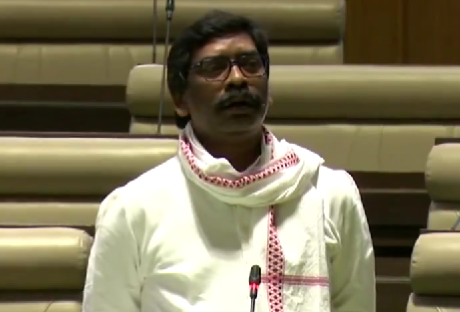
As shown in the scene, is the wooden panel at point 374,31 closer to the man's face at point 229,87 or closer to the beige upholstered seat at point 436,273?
the beige upholstered seat at point 436,273

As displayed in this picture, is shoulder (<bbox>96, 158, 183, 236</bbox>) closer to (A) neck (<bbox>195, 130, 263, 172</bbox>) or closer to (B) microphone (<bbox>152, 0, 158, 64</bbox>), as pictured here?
(A) neck (<bbox>195, 130, 263, 172</bbox>)

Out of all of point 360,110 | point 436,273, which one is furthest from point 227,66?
point 360,110

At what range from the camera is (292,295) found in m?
0.55

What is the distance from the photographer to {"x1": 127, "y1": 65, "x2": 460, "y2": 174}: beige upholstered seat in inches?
42.0

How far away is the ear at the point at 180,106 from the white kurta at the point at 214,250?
0.14 feet

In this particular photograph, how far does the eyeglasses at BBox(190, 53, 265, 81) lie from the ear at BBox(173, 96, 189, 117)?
3cm

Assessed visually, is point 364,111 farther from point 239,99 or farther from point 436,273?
point 239,99

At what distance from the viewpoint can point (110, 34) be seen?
133cm

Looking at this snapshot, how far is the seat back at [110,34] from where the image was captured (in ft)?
4.25

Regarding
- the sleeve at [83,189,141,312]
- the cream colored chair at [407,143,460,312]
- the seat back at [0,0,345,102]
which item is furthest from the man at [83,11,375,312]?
the seat back at [0,0,345,102]

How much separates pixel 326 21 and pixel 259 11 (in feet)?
0.30

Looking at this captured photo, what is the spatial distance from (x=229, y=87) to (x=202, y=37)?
0.04m

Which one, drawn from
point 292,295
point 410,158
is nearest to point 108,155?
point 410,158

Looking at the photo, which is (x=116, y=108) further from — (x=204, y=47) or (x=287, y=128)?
(x=204, y=47)
